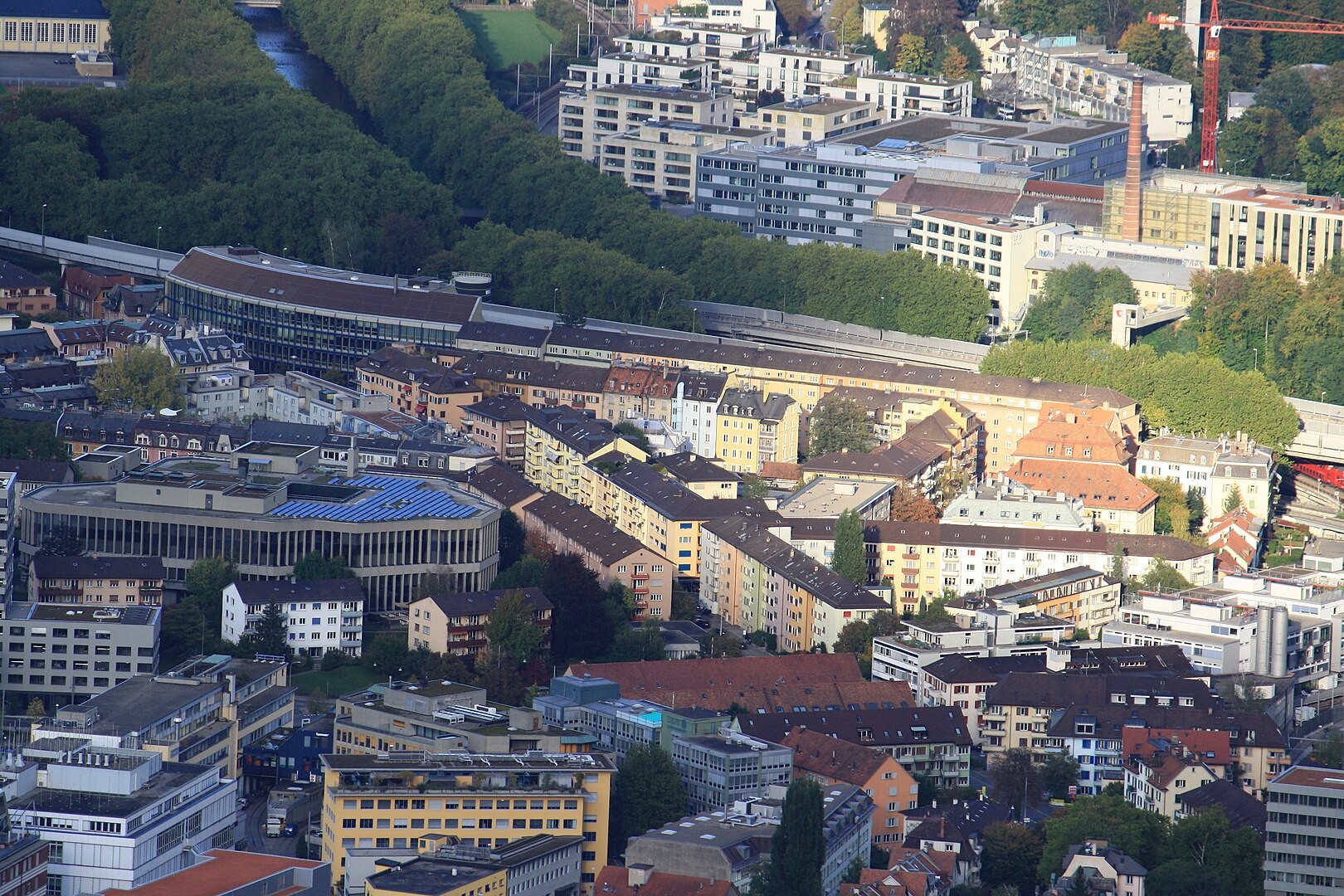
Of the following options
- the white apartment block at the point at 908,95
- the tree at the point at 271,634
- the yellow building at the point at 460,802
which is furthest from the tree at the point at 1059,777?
the white apartment block at the point at 908,95

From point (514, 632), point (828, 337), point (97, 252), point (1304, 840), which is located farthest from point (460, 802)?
point (97, 252)

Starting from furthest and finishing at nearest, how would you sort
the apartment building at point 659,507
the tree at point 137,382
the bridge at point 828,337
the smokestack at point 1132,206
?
the smokestack at point 1132,206, the bridge at point 828,337, the tree at point 137,382, the apartment building at point 659,507

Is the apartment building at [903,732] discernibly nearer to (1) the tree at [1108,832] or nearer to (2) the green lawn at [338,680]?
(1) the tree at [1108,832]

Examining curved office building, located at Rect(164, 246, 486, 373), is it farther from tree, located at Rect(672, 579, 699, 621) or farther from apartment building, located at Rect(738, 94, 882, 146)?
tree, located at Rect(672, 579, 699, 621)

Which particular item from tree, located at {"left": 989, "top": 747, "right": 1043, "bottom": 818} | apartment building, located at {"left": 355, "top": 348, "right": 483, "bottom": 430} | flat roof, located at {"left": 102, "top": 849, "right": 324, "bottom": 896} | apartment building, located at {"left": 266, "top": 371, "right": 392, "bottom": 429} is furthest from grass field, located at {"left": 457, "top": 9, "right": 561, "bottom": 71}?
flat roof, located at {"left": 102, "top": 849, "right": 324, "bottom": 896}

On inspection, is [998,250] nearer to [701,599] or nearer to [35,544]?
[701,599]

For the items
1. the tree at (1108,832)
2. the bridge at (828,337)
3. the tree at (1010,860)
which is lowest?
the tree at (1010,860)
